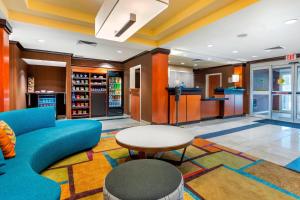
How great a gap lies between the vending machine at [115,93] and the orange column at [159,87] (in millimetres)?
2872

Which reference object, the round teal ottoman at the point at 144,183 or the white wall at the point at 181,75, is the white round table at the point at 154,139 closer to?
the round teal ottoman at the point at 144,183

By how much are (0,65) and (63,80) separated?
4174mm

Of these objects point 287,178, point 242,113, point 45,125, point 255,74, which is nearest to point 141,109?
point 45,125

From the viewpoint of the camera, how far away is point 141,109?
6.28m

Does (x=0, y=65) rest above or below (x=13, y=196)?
above

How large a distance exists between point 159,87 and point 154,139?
3289 millimetres

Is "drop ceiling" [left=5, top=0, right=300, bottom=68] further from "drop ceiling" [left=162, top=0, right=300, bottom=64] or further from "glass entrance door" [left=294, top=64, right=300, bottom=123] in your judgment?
"glass entrance door" [left=294, top=64, right=300, bottom=123]

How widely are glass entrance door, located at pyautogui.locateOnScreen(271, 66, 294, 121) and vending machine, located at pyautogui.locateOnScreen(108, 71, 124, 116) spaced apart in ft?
23.1

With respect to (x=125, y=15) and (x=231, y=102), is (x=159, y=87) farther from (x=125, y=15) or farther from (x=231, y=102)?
(x=231, y=102)

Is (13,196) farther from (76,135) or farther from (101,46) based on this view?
(101,46)

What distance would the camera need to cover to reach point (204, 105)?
257 inches

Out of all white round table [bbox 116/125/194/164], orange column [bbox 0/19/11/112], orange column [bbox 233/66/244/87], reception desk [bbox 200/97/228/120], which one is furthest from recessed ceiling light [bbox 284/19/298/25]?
orange column [bbox 0/19/11/112]

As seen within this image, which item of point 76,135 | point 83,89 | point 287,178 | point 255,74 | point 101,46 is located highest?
point 101,46

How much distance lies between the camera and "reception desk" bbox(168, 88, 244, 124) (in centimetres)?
558
